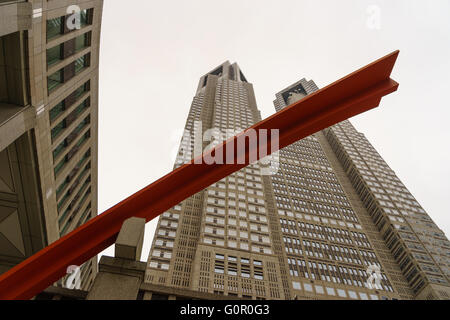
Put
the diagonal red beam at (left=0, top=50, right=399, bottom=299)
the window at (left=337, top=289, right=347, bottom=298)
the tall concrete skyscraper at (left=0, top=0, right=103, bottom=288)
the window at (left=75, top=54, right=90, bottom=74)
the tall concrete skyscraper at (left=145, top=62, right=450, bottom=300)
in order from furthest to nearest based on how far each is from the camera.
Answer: the window at (left=337, top=289, right=347, bottom=298), the tall concrete skyscraper at (left=145, top=62, right=450, bottom=300), the window at (left=75, top=54, right=90, bottom=74), the tall concrete skyscraper at (left=0, top=0, right=103, bottom=288), the diagonal red beam at (left=0, top=50, right=399, bottom=299)

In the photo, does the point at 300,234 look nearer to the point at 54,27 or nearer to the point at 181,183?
the point at 54,27

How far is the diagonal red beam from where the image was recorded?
269 inches

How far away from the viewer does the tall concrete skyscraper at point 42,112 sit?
12758mm

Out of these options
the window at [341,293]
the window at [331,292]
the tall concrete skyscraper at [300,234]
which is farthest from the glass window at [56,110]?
the window at [341,293]

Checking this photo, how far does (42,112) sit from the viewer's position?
49.6ft

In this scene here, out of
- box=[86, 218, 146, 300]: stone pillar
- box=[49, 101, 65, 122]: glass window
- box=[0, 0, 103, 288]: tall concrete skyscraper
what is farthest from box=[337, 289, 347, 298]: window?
box=[86, 218, 146, 300]: stone pillar

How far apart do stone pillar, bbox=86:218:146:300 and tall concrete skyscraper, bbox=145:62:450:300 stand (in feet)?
138

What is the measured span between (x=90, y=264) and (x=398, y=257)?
7599 centimetres

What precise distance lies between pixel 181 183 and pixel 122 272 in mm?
2911

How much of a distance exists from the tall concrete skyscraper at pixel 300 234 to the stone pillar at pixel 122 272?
42.1m

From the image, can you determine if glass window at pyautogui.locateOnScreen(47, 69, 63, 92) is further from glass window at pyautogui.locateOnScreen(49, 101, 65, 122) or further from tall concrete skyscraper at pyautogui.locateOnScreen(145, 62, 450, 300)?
tall concrete skyscraper at pyautogui.locateOnScreen(145, 62, 450, 300)

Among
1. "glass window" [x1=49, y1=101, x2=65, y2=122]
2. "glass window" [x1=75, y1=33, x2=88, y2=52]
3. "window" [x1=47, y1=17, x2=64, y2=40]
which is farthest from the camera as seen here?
"glass window" [x1=75, y1=33, x2=88, y2=52]
